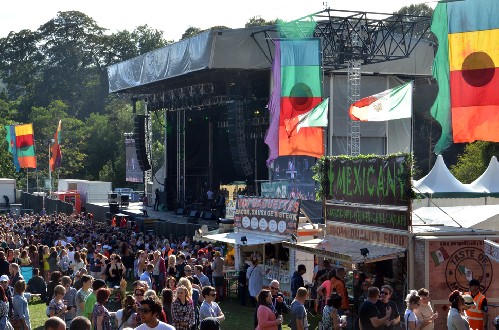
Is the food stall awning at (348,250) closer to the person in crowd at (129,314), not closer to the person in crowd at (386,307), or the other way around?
the person in crowd at (386,307)

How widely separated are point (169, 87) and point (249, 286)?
94.9 ft

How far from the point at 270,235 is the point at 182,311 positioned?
344 inches

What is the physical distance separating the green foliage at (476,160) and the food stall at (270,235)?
807 inches

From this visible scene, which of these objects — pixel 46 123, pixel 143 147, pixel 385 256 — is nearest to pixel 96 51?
pixel 46 123

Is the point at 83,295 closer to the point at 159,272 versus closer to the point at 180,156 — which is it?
the point at 159,272

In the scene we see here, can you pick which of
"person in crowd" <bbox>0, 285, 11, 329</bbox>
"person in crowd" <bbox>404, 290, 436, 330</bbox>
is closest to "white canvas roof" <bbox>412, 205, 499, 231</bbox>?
"person in crowd" <bbox>404, 290, 436, 330</bbox>

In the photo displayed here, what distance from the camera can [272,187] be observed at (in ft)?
114

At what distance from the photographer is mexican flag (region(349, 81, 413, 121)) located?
18734 mm

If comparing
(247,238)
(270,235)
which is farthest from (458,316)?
(247,238)

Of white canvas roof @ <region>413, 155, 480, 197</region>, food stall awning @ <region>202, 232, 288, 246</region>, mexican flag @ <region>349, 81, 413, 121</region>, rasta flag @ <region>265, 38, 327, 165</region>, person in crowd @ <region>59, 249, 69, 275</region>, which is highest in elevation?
rasta flag @ <region>265, 38, 327, 165</region>

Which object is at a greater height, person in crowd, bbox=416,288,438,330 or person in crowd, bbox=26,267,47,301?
person in crowd, bbox=416,288,438,330

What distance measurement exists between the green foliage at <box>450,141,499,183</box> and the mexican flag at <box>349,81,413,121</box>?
21.1 m

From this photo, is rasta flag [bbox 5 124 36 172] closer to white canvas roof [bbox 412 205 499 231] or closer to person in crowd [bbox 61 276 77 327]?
white canvas roof [bbox 412 205 499 231]

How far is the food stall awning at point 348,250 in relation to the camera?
15.4 metres
